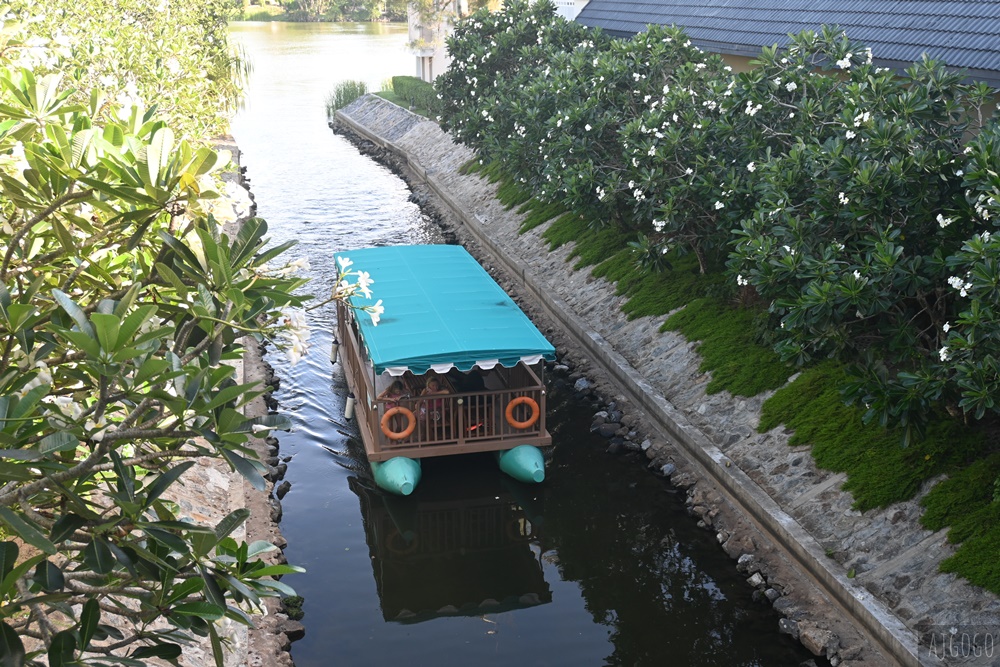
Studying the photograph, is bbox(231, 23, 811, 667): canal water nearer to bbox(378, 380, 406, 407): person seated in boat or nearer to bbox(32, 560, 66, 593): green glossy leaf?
bbox(378, 380, 406, 407): person seated in boat

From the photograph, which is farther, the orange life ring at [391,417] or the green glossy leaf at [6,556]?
the orange life ring at [391,417]

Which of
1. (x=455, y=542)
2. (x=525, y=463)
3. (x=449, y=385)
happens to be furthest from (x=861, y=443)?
(x=449, y=385)

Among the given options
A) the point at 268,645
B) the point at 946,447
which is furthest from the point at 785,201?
the point at 268,645

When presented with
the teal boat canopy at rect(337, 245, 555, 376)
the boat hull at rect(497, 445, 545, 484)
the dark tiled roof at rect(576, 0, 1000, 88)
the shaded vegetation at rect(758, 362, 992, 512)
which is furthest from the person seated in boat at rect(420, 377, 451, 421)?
the dark tiled roof at rect(576, 0, 1000, 88)

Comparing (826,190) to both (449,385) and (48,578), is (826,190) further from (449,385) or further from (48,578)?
(48,578)

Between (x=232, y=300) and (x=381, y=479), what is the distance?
9941mm

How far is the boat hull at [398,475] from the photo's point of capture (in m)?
15.1

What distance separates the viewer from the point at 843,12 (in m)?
20.7

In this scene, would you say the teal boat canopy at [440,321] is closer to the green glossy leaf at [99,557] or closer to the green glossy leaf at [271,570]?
the green glossy leaf at [271,570]

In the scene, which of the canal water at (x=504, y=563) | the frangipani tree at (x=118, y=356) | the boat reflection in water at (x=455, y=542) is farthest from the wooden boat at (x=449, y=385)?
the frangipani tree at (x=118, y=356)

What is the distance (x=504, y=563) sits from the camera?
14.3 m

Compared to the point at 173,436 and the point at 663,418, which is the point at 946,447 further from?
the point at 173,436

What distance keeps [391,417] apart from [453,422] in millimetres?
1079

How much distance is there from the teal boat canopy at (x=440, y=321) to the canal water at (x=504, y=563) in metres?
2.38
